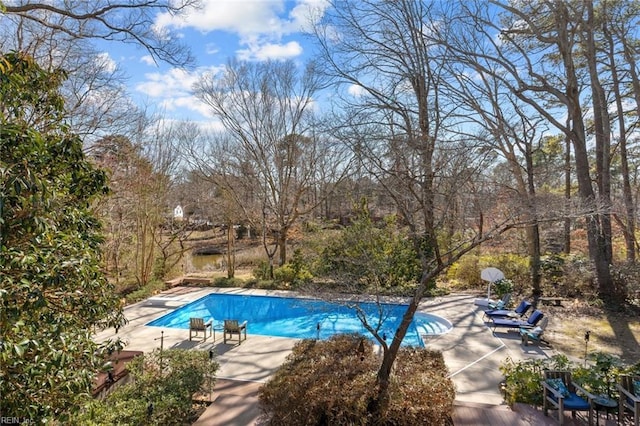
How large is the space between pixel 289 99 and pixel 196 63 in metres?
8.68

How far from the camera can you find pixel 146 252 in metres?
13.7

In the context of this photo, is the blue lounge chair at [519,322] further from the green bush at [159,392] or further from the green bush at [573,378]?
the green bush at [159,392]

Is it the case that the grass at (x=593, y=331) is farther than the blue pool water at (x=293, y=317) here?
No

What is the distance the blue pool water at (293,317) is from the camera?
990 cm

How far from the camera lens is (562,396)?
15.1 feet

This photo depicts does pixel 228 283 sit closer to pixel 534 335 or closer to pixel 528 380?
pixel 534 335

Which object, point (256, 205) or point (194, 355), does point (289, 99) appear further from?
point (194, 355)

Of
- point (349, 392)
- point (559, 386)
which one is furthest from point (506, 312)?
point (349, 392)

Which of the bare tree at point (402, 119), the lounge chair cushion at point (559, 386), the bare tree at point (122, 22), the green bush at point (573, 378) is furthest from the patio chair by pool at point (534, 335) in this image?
the bare tree at point (122, 22)

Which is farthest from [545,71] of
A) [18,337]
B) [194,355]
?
[18,337]

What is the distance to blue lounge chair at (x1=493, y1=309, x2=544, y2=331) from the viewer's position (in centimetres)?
855

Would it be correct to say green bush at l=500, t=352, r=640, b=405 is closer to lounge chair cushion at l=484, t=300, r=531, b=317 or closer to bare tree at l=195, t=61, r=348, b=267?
lounge chair cushion at l=484, t=300, r=531, b=317

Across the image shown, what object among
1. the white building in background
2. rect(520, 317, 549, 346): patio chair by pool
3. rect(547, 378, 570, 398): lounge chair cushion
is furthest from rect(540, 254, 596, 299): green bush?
the white building in background

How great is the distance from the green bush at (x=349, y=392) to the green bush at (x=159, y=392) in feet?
3.39
